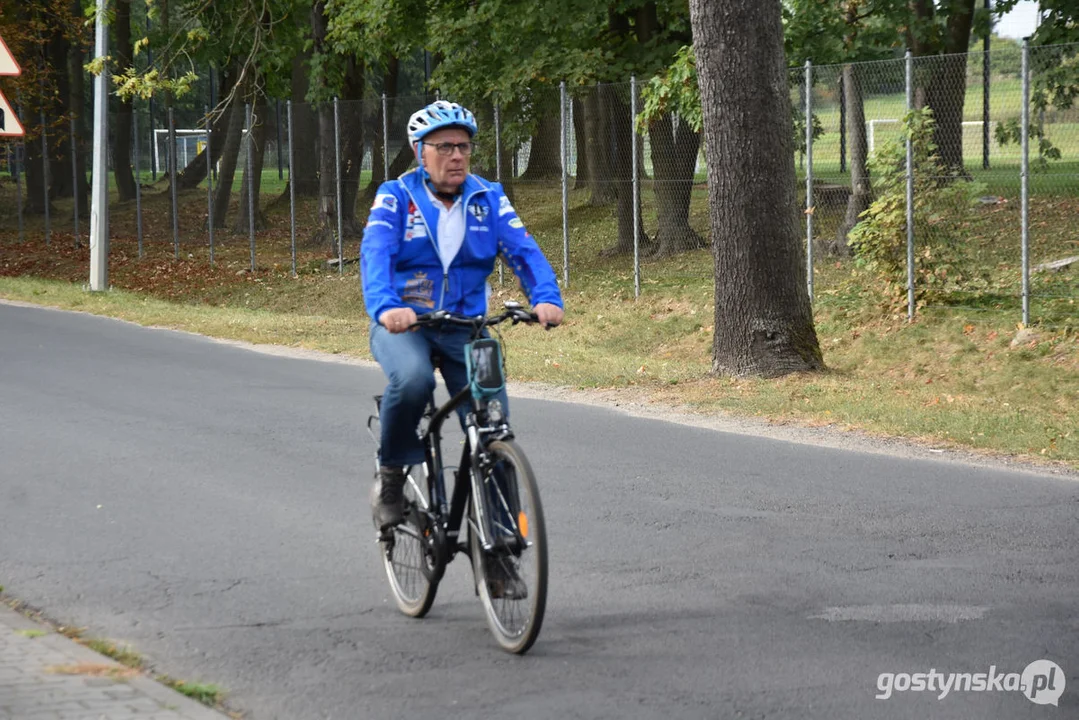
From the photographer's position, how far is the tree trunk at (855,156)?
58.9ft

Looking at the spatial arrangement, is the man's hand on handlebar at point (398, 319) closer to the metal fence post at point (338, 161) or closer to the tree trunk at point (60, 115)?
the metal fence post at point (338, 161)

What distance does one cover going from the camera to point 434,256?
584cm

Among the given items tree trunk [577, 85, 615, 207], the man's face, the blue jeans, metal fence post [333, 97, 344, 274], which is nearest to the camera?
the blue jeans

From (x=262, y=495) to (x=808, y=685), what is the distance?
4.34m

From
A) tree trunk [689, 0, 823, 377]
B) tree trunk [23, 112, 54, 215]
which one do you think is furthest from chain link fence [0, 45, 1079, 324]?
tree trunk [23, 112, 54, 215]

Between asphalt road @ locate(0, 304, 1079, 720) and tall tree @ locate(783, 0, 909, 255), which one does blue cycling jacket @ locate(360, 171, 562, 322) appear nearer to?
asphalt road @ locate(0, 304, 1079, 720)

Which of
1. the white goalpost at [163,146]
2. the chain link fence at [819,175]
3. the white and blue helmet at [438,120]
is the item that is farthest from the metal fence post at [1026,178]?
the white goalpost at [163,146]

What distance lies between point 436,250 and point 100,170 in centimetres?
1946

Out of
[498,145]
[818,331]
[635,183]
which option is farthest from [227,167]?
[818,331]

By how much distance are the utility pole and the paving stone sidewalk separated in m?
19.1

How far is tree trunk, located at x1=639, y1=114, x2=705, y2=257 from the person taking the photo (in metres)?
21.0

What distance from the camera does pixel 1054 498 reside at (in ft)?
26.8

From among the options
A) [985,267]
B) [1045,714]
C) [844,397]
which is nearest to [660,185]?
[985,267]

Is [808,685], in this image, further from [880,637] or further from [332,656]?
[332,656]
